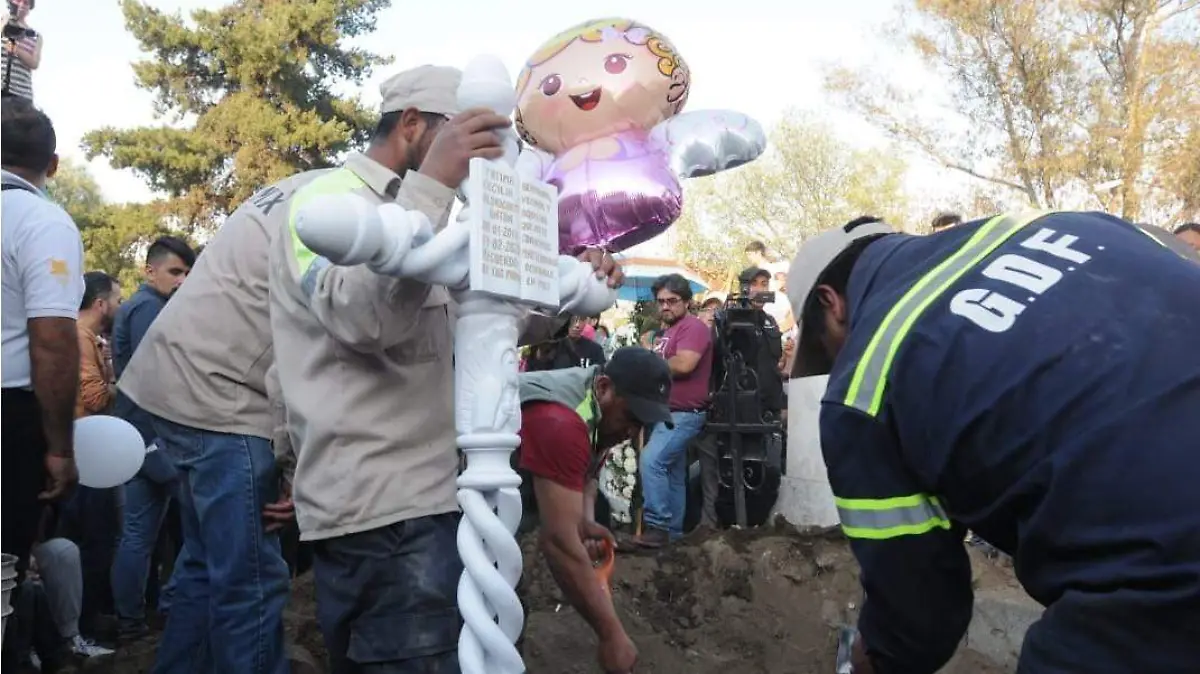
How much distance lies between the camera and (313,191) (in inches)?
85.4

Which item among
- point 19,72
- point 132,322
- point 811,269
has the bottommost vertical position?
point 132,322

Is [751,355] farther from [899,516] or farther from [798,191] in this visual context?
[798,191]

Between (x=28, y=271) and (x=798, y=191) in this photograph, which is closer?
(x=28, y=271)

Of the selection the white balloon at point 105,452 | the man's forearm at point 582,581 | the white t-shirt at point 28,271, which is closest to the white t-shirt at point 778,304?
the man's forearm at point 582,581

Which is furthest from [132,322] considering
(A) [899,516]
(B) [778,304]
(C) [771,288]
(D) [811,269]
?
(B) [778,304]

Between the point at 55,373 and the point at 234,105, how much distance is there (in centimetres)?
1752

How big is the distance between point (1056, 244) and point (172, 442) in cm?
232

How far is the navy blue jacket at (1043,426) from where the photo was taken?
155 cm

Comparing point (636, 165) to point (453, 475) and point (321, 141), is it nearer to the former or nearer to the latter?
point (453, 475)

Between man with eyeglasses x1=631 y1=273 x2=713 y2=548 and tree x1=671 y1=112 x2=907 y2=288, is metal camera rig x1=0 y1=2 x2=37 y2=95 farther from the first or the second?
tree x1=671 y1=112 x2=907 y2=288

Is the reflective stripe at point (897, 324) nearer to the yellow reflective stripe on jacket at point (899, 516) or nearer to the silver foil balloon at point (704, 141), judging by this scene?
the yellow reflective stripe on jacket at point (899, 516)

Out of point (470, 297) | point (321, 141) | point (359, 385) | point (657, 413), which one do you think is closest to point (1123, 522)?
point (470, 297)

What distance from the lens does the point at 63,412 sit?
112 inches

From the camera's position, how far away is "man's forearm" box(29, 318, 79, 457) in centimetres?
281
